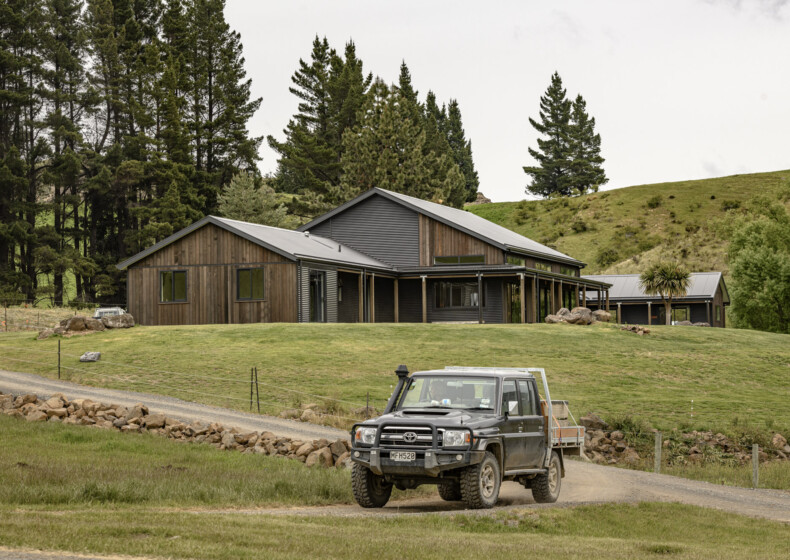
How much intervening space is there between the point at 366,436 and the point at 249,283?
31949mm

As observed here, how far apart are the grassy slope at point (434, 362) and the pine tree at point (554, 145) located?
96628mm

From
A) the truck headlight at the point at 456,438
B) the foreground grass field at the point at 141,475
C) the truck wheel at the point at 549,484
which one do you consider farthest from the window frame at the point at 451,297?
the truck headlight at the point at 456,438

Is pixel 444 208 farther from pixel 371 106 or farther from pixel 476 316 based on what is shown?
pixel 371 106

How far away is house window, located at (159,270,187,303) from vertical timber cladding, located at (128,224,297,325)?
0.20m

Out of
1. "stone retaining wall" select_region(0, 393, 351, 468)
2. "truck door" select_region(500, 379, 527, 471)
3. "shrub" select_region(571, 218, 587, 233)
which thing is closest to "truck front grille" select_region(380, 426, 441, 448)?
"truck door" select_region(500, 379, 527, 471)

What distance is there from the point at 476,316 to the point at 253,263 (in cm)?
1383

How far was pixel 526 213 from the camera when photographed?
4958 inches

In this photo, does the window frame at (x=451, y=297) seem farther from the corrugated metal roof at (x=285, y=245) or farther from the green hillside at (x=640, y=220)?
the green hillside at (x=640, y=220)

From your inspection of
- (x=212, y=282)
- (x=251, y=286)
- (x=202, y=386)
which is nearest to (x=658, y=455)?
(x=202, y=386)

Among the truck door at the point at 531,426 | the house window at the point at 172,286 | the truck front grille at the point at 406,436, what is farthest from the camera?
the house window at the point at 172,286

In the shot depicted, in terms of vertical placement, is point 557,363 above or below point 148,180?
below

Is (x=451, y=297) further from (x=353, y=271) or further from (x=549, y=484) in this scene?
(x=549, y=484)

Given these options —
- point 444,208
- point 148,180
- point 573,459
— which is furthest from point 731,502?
point 148,180

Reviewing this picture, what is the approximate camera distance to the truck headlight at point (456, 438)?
1322cm
